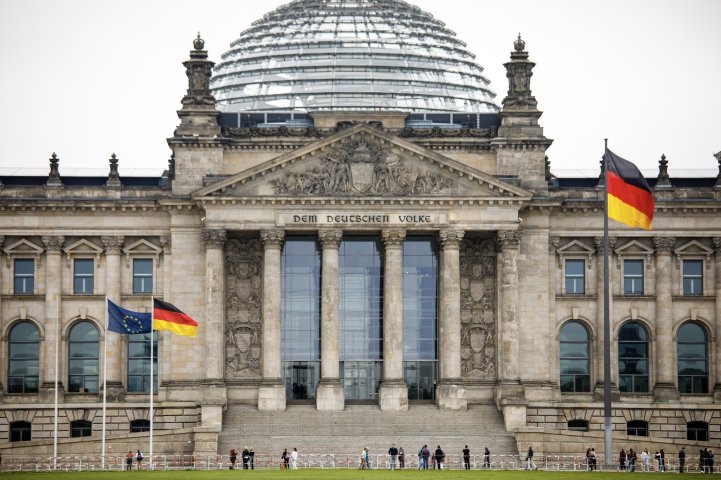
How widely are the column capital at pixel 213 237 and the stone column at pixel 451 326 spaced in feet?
45.5

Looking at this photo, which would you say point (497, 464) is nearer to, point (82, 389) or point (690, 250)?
point (690, 250)

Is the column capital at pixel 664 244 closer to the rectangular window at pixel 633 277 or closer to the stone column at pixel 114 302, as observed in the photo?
the rectangular window at pixel 633 277

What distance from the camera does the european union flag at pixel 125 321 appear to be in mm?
79250

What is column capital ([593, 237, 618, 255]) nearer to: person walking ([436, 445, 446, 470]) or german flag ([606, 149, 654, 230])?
german flag ([606, 149, 654, 230])

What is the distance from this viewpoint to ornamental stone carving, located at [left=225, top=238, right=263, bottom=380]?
90125 mm

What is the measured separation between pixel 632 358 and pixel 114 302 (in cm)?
3440

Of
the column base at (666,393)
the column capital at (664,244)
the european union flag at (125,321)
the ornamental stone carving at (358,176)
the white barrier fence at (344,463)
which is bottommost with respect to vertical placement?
the white barrier fence at (344,463)

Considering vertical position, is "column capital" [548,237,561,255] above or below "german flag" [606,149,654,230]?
below

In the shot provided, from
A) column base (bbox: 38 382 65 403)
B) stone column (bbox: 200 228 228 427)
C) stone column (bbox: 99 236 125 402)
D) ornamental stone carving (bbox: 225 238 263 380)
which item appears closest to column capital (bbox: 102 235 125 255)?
stone column (bbox: 99 236 125 402)

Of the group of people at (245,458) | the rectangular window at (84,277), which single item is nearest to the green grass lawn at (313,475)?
the group of people at (245,458)

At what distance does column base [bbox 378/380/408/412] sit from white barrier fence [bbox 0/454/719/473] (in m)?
6.85

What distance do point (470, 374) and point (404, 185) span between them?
13088 millimetres

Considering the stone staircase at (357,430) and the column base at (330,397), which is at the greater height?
the column base at (330,397)

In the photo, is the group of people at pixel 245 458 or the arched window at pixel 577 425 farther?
the arched window at pixel 577 425
